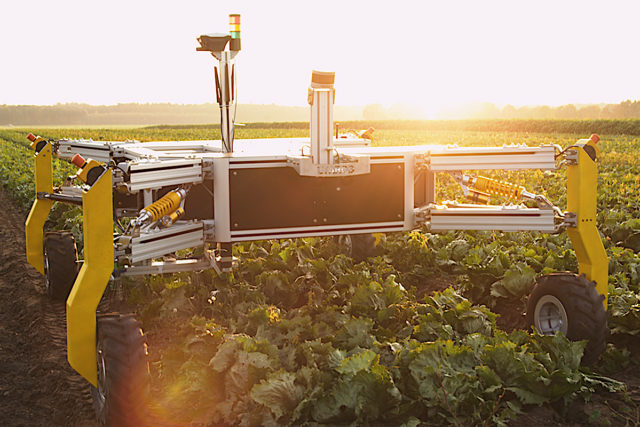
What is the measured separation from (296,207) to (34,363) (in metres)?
2.78

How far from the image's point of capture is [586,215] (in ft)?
18.4

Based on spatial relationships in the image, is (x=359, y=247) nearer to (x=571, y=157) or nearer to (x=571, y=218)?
(x=571, y=218)

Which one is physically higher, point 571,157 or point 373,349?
point 571,157

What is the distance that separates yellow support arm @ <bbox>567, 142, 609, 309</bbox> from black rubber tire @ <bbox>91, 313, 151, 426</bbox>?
11.7 ft

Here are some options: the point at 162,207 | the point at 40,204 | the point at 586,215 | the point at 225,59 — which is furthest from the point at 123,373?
the point at 40,204

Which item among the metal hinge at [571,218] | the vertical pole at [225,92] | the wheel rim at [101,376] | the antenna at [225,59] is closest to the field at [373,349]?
the wheel rim at [101,376]

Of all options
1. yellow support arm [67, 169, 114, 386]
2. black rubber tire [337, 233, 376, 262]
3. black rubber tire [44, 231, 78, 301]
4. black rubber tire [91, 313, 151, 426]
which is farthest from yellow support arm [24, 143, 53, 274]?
black rubber tire [91, 313, 151, 426]

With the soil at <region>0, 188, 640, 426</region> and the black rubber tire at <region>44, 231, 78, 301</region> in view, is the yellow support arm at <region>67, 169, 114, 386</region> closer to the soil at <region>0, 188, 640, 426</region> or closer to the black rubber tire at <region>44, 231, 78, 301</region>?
the soil at <region>0, 188, 640, 426</region>

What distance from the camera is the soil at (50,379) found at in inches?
185

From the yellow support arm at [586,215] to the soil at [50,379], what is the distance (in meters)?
0.85

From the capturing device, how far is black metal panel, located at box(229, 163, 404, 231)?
18.8 feet

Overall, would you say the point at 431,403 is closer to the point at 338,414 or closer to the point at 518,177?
the point at 338,414

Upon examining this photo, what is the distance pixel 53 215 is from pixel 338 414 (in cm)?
1027

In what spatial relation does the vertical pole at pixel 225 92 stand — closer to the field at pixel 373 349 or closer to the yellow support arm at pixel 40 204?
the field at pixel 373 349
